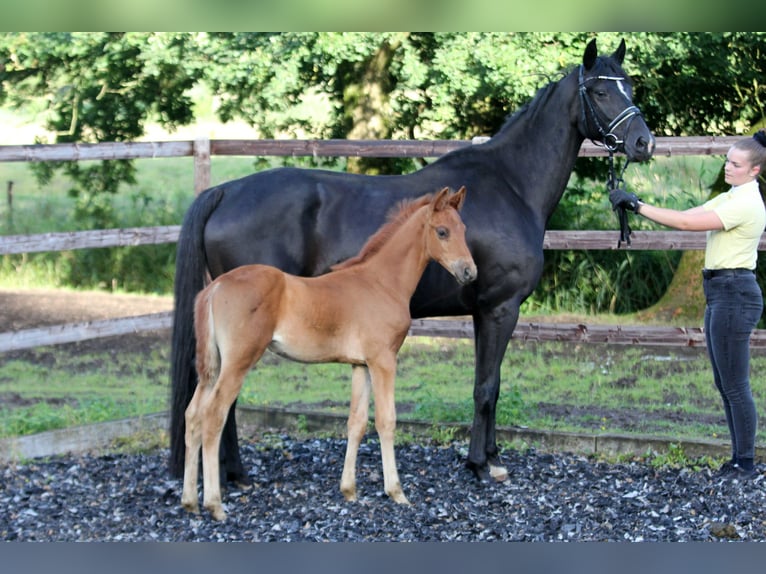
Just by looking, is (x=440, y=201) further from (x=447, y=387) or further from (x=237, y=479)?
(x=447, y=387)

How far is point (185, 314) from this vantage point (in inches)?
207

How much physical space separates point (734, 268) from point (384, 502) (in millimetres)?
2311

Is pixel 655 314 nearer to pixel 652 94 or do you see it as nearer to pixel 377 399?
pixel 652 94

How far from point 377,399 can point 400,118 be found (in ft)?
21.3

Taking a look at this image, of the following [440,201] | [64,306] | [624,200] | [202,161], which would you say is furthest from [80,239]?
[64,306]

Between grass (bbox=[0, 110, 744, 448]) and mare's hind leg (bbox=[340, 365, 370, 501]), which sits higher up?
mare's hind leg (bbox=[340, 365, 370, 501])

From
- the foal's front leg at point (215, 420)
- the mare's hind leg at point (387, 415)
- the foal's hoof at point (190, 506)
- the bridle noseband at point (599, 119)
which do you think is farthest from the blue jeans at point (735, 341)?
Answer: the foal's hoof at point (190, 506)

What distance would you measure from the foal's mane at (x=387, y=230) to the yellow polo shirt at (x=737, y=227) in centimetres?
163

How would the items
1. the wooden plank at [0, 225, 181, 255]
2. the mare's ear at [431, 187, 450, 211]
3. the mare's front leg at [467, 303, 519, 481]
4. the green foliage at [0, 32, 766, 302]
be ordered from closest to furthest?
the mare's ear at [431, 187, 450, 211] < the mare's front leg at [467, 303, 519, 481] < the wooden plank at [0, 225, 181, 255] < the green foliage at [0, 32, 766, 302]

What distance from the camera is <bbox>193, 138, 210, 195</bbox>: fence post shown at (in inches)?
279

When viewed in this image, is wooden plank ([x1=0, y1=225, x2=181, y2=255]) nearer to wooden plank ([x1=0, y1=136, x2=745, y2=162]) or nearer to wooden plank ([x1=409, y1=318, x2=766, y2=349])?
wooden plank ([x1=0, y1=136, x2=745, y2=162])

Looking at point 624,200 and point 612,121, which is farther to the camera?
point 612,121

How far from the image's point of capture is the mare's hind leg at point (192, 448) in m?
4.88

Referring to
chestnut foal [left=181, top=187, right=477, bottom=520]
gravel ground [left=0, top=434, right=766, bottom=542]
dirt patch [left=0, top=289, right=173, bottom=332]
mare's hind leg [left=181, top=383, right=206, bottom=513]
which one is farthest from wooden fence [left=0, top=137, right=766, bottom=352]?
dirt patch [left=0, top=289, right=173, bottom=332]
